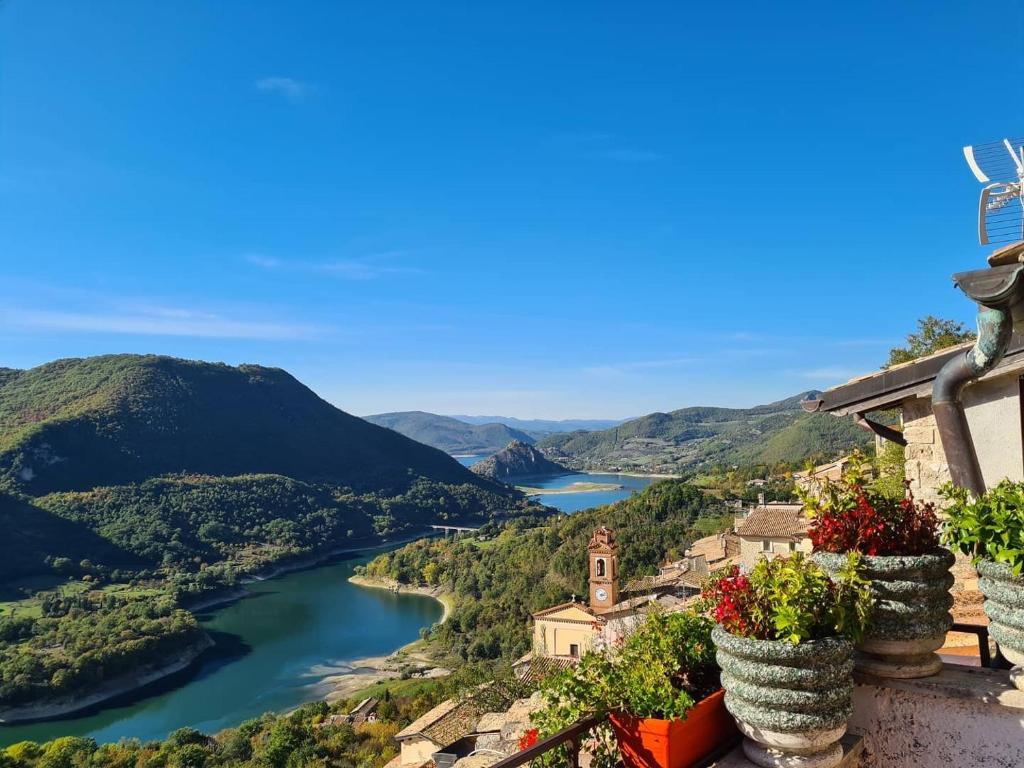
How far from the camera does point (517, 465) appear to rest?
578 ft

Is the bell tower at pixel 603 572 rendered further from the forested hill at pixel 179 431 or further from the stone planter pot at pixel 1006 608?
the forested hill at pixel 179 431

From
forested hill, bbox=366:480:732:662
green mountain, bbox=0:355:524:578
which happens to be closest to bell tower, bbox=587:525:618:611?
forested hill, bbox=366:480:732:662

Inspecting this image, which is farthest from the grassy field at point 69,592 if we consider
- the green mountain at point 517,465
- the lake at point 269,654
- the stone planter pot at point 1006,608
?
the green mountain at point 517,465

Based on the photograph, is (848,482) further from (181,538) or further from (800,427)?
(800,427)

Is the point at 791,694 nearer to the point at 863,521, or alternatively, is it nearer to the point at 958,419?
the point at 863,521

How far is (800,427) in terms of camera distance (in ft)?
349

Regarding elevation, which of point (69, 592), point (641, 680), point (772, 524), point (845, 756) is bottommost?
point (69, 592)

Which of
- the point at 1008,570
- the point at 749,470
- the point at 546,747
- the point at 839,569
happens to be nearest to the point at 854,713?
the point at 839,569

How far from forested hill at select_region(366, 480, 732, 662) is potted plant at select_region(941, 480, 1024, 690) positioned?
37.0m

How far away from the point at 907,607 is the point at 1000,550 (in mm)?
312

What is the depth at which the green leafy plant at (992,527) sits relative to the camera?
6.02 ft

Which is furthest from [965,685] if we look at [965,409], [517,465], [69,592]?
[517,465]

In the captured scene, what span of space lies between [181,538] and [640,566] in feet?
194

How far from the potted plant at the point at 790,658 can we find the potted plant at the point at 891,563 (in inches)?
6.0
